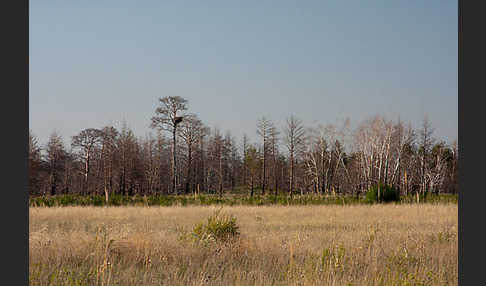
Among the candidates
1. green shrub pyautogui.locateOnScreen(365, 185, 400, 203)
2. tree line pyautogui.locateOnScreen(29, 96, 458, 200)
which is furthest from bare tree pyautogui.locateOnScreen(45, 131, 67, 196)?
green shrub pyautogui.locateOnScreen(365, 185, 400, 203)

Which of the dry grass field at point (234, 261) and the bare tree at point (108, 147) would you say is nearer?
the dry grass field at point (234, 261)

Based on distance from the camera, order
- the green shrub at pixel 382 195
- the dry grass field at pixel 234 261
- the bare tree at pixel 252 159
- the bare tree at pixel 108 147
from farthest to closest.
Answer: the bare tree at pixel 252 159 < the bare tree at pixel 108 147 < the green shrub at pixel 382 195 < the dry grass field at pixel 234 261

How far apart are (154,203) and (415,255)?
1553 cm

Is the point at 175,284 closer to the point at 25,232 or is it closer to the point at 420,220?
the point at 25,232

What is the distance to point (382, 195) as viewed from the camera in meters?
19.2

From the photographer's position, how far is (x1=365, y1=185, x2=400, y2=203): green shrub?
19.0 m

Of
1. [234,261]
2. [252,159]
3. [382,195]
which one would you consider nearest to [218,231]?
[234,261]

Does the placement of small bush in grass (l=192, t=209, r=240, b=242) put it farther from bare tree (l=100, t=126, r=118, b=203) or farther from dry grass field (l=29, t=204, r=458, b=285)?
bare tree (l=100, t=126, r=118, b=203)

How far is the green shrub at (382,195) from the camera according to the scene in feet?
62.4

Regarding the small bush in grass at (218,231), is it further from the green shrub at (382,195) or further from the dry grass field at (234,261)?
the green shrub at (382,195)

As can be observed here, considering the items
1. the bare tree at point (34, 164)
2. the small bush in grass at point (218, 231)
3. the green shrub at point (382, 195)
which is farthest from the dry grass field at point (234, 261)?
the bare tree at point (34, 164)

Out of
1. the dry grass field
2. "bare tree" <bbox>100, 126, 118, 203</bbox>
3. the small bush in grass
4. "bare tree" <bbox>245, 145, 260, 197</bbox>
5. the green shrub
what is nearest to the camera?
the dry grass field

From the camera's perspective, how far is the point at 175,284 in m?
4.44

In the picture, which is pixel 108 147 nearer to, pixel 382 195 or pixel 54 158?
pixel 54 158
